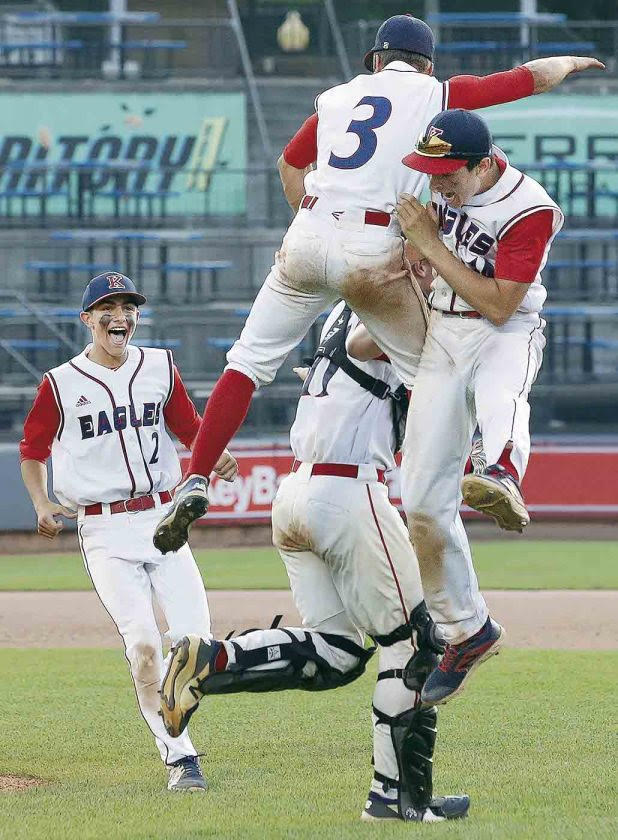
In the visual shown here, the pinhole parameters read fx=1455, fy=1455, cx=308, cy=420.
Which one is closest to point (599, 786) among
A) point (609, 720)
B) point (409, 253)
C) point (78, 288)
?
point (609, 720)

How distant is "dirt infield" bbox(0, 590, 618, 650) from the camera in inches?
454

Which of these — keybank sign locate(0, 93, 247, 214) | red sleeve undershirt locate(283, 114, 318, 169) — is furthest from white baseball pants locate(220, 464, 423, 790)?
keybank sign locate(0, 93, 247, 214)

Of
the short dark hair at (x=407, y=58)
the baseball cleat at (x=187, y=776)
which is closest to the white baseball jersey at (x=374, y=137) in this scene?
the short dark hair at (x=407, y=58)

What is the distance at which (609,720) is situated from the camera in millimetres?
7906

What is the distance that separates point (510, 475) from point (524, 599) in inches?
352

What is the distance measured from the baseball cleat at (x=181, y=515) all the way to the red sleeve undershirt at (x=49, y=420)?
1.65 metres

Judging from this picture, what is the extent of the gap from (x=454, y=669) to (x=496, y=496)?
874mm

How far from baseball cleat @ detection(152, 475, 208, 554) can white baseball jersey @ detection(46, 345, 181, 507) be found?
167 cm

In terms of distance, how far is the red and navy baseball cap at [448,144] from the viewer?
4.99 metres

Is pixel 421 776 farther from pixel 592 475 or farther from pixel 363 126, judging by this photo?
pixel 592 475

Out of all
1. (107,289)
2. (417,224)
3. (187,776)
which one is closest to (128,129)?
(107,289)

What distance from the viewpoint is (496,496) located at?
4.83m

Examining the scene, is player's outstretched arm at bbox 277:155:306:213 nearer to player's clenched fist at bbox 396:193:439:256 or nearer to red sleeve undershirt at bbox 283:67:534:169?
player's clenched fist at bbox 396:193:439:256

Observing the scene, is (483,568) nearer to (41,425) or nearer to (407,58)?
(41,425)
